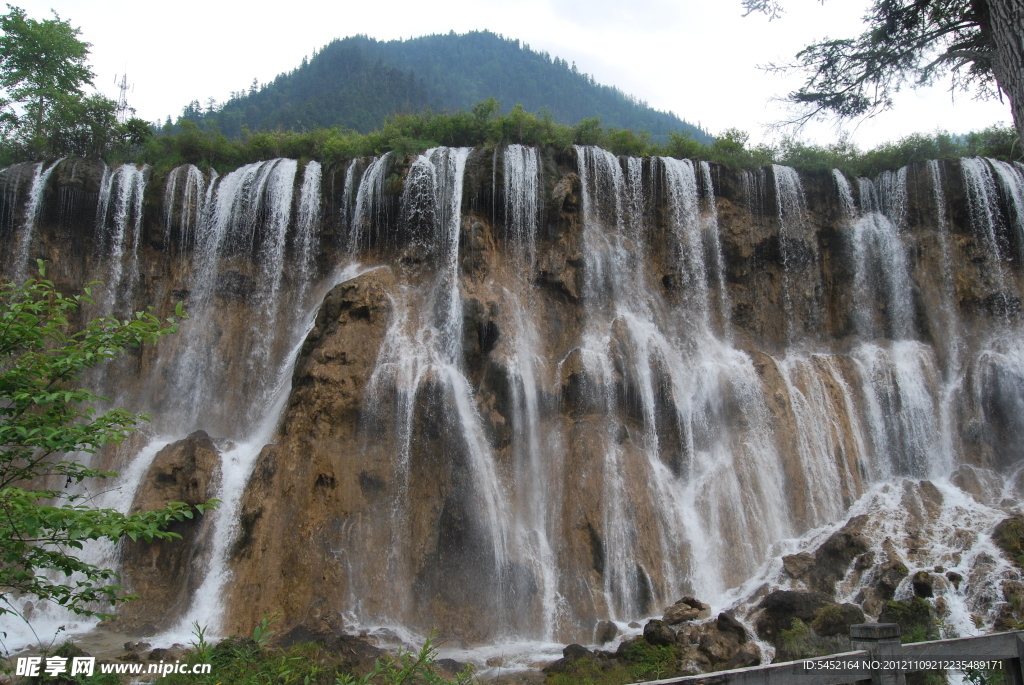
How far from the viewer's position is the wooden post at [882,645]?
499cm

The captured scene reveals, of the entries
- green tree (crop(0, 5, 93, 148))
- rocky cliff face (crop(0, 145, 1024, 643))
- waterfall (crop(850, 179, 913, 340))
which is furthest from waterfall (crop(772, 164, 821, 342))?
green tree (crop(0, 5, 93, 148))

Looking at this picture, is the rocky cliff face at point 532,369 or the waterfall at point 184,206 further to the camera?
the waterfall at point 184,206

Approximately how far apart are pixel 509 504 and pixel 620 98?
5708 inches

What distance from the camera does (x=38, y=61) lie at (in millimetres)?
28984

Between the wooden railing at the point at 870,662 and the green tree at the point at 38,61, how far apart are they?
32122 millimetres

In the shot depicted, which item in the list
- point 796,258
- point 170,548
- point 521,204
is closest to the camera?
point 170,548

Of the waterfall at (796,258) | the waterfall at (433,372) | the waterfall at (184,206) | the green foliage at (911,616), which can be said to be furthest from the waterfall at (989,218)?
the waterfall at (184,206)

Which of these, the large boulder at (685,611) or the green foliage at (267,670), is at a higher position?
the green foliage at (267,670)

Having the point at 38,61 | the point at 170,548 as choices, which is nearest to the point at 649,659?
the point at 170,548

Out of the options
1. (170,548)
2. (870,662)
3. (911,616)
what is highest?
(170,548)

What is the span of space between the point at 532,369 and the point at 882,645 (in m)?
14.5

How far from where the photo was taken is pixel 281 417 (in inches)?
696

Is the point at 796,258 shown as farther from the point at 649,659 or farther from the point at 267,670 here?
the point at 267,670

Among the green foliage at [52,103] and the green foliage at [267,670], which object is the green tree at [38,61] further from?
the green foliage at [267,670]
